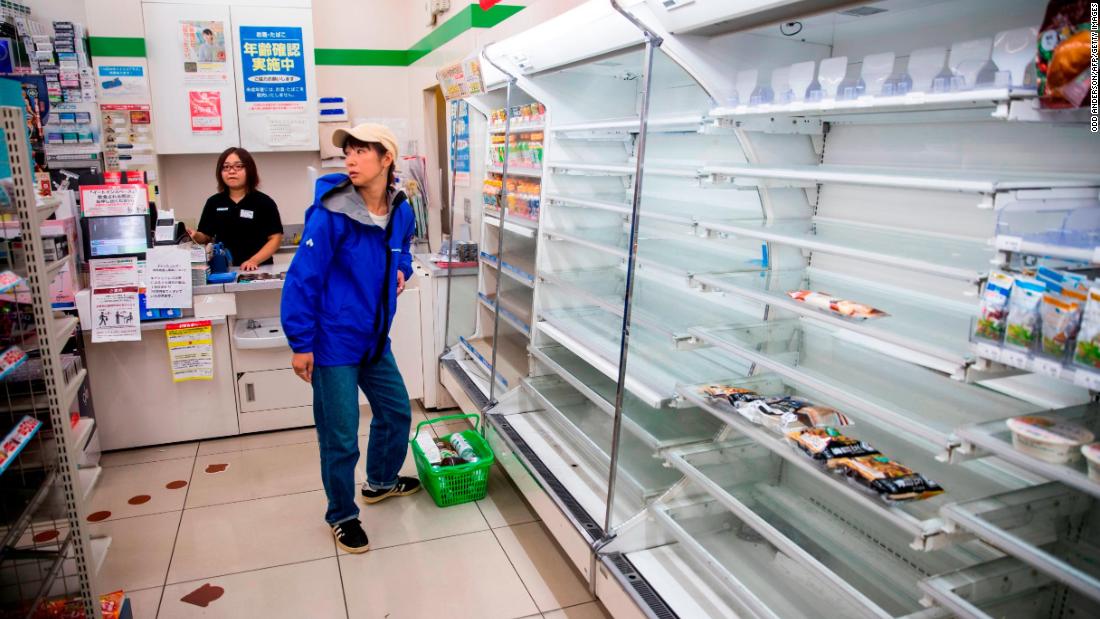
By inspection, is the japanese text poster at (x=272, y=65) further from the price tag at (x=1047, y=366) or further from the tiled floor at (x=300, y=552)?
the price tag at (x=1047, y=366)

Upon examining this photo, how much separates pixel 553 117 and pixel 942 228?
205cm

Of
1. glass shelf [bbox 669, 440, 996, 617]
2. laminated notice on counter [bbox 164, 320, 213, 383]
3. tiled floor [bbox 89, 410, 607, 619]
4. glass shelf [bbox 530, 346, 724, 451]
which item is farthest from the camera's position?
laminated notice on counter [bbox 164, 320, 213, 383]

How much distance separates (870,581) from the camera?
210cm

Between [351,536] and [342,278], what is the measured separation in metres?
1.20

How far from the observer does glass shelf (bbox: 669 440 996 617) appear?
6.50 feet

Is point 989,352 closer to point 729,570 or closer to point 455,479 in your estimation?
point 729,570

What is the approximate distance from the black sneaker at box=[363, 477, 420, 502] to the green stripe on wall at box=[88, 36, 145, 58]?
4.50 m

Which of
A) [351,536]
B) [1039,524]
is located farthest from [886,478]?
[351,536]

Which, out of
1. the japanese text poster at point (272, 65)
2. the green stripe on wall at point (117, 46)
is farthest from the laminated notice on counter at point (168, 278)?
the green stripe on wall at point (117, 46)

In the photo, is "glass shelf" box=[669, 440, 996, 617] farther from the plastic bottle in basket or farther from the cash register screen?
the cash register screen

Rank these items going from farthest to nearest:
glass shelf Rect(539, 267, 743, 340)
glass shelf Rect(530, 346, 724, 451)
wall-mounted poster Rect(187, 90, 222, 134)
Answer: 1. wall-mounted poster Rect(187, 90, 222, 134)
2. glass shelf Rect(539, 267, 743, 340)
3. glass shelf Rect(530, 346, 724, 451)

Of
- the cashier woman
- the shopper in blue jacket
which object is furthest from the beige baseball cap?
the cashier woman

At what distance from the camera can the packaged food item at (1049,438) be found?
1.34m

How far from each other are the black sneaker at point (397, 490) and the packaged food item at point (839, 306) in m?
2.48
